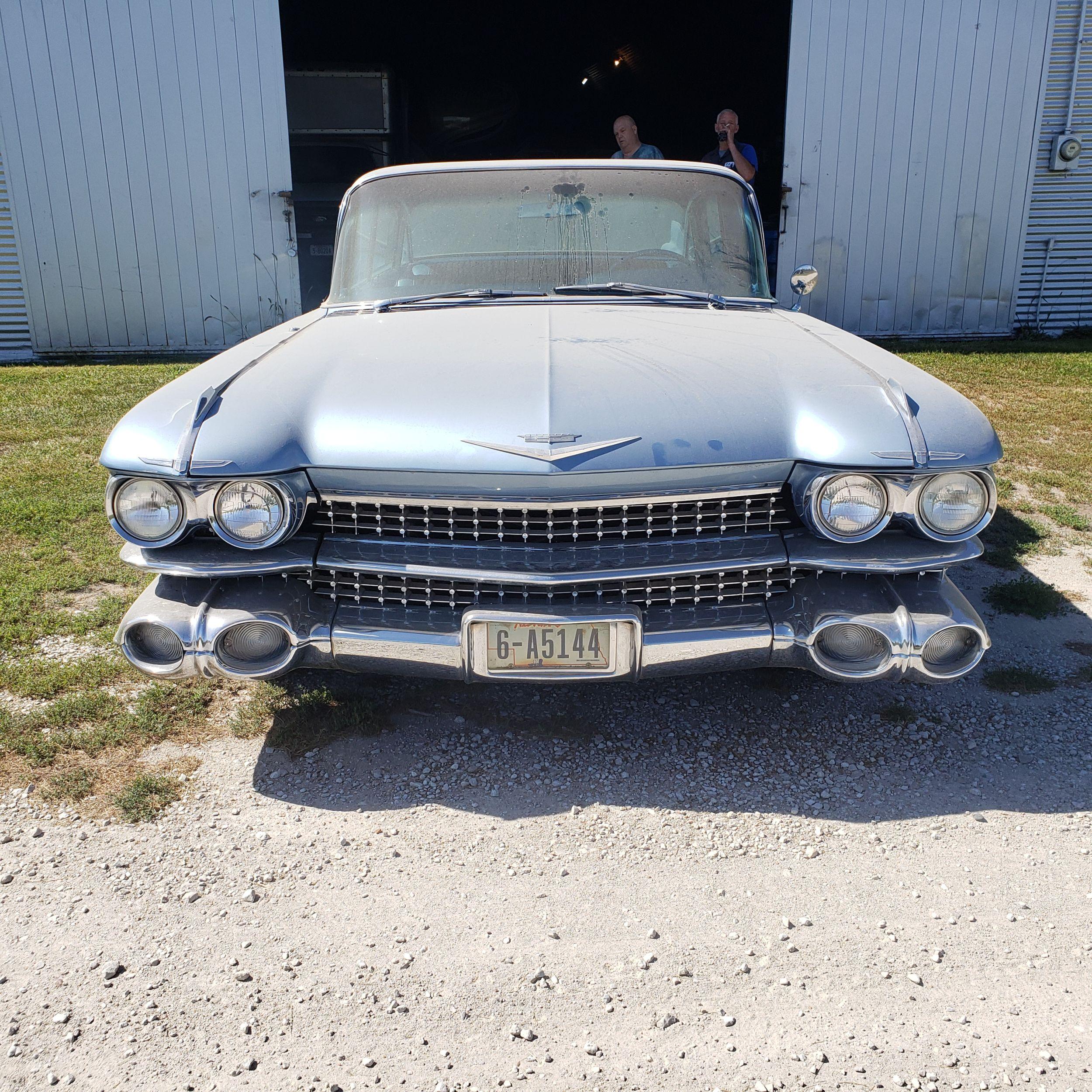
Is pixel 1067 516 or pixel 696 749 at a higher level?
pixel 696 749

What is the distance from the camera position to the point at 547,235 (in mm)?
3461

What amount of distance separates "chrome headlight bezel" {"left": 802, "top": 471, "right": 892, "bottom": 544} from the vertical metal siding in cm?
824

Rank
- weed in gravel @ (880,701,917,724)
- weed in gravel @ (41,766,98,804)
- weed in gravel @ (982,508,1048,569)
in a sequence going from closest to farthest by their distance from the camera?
weed in gravel @ (41,766,98,804) < weed in gravel @ (880,701,917,724) < weed in gravel @ (982,508,1048,569)

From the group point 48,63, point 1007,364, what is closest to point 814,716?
point 1007,364

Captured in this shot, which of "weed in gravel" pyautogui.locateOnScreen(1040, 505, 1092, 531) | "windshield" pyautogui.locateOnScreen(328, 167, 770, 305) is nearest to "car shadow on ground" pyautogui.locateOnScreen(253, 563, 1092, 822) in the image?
"windshield" pyautogui.locateOnScreen(328, 167, 770, 305)

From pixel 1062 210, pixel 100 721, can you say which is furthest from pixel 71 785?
pixel 1062 210

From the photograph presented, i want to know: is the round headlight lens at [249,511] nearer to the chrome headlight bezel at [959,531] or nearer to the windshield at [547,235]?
the windshield at [547,235]

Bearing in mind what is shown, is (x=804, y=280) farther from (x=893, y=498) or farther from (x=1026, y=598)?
(x=893, y=498)

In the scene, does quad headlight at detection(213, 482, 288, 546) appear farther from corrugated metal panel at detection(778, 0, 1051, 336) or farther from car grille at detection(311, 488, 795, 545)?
corrugated metal panel at detection(778, 0, 1051, 336)

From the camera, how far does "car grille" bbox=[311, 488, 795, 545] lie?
236cm

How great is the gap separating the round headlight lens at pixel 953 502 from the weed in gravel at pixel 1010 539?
1.91m

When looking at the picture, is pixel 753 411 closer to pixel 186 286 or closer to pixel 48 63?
pixel 186 286

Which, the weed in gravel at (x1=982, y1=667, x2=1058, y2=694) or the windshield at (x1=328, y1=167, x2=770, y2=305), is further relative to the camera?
the windshield at (x1=328, y1=167, x2=770, y2=305)

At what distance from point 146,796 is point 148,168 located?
8.55 metres
